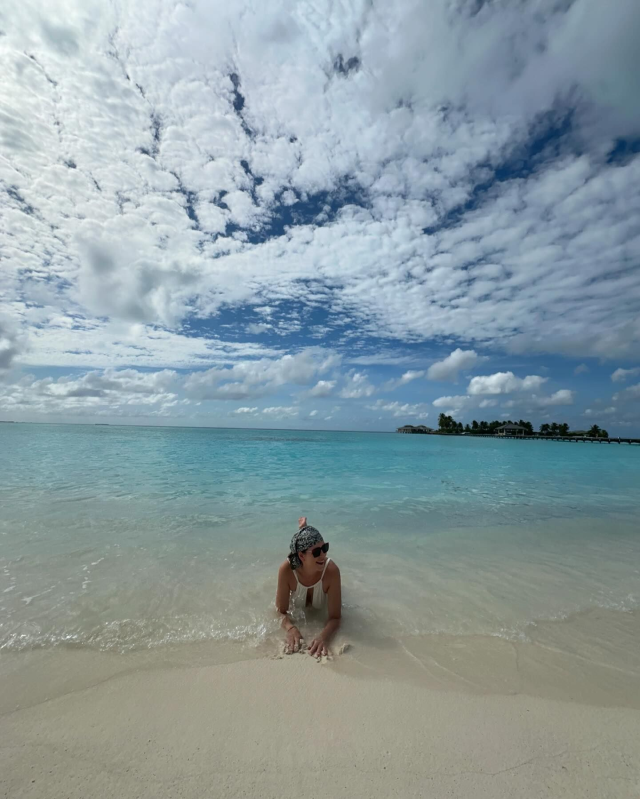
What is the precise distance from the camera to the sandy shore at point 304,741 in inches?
96.7

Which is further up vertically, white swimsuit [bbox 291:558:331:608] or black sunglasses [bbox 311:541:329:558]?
black sunglasses [bbox 311:541:329:558]

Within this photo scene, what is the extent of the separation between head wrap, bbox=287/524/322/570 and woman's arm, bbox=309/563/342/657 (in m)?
0.45

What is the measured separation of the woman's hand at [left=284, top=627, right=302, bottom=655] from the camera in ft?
13.4

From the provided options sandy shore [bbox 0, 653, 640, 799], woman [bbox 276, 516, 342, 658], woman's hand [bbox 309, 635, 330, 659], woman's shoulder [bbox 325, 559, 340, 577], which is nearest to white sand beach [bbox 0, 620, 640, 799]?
sandy shore [bbox 0, 653, 640, 799]

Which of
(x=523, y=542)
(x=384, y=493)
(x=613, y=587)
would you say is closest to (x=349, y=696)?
(x=613, y=587)

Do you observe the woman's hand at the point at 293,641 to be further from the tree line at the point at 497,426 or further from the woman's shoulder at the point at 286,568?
the tree line at the point at 497,426

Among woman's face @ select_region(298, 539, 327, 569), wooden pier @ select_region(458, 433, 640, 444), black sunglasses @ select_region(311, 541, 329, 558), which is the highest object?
wooden pier @ select_region(458, 433, 640, 444)

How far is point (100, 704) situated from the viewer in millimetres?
3170

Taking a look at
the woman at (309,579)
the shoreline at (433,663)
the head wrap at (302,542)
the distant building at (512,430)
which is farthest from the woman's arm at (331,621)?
the distant building at (512,430)

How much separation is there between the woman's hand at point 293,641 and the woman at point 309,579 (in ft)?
0.04

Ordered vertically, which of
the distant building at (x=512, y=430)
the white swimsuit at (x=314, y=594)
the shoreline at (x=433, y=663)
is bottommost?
the shoreline at (x=433, y=663)

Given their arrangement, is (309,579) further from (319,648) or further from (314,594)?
(319,648)

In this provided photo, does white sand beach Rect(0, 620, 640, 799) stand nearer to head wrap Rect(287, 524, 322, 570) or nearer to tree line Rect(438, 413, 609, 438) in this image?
head wrap Rect(287, 524, 322, 570)

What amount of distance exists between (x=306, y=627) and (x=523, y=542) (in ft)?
20.8
